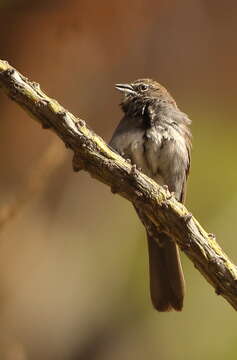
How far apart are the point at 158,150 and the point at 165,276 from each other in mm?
852

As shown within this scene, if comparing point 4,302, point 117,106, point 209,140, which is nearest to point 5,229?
point 4,302

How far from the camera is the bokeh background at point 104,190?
580 centimetres

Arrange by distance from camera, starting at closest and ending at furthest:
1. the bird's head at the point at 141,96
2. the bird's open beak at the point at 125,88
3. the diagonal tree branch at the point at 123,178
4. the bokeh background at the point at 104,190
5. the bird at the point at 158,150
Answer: the diagonal tree branch at the point at 123,178, the bird at the point at 158,150, the bird's head at the point at 141,96, the bird's open beak at the point at 125,88, the bokeh background at the point at 104,190

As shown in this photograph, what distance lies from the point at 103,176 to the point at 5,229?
2191 mm

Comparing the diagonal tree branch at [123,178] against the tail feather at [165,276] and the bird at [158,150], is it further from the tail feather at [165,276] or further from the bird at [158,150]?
the tail feather at [165,276]

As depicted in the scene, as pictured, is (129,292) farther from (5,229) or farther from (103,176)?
(103,176)

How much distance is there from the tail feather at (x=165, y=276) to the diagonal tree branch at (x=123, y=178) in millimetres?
1215

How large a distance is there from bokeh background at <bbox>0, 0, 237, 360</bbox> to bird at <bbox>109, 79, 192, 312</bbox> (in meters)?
0.53

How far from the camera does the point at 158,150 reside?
16.8 ft

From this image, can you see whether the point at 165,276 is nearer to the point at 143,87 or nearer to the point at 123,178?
the point at 143,87

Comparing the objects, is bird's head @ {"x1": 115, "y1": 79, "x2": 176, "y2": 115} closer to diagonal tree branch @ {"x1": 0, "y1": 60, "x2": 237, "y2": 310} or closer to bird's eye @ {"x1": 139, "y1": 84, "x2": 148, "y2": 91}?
bird's eye @ {"x1": 139, "y1": 84, "x2": 148, "y2": 91}

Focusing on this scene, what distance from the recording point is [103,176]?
3938 millimetres

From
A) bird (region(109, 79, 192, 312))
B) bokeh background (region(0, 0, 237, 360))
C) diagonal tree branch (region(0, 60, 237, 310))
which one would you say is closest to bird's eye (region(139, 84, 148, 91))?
bird (region(109, 79, 192, 312))

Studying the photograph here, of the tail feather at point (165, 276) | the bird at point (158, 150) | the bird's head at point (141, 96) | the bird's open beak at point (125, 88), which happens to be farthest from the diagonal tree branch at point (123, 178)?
the bird's open beak at point (125, 88)
